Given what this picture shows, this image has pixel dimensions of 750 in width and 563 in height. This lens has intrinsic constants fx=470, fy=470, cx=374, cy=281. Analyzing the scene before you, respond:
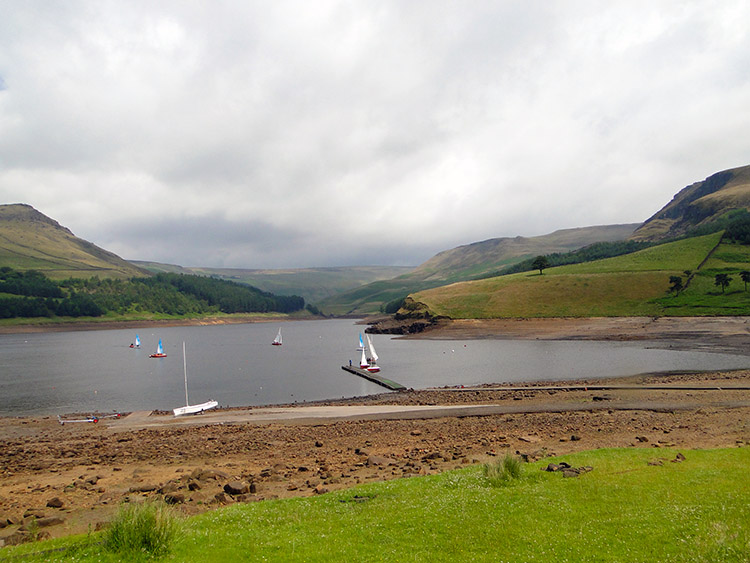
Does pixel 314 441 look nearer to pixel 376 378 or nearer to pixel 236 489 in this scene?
pixel 236 489

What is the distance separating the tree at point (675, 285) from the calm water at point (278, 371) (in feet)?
167

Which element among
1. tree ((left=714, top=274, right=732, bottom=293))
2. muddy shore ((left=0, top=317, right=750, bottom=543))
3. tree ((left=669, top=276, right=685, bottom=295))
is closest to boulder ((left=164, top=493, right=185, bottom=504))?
muddy shore ((left=0, top=317, right=750, bottom=543))

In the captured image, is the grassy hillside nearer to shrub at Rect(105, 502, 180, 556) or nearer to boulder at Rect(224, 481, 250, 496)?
boulder at Rect(224, 481, 250, 496)

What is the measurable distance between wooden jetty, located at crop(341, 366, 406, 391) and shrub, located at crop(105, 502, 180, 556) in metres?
51.3

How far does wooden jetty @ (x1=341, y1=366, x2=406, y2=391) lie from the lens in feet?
205

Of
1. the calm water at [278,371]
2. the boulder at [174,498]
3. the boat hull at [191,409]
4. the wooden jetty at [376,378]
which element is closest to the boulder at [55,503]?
the boulder at [174,498]

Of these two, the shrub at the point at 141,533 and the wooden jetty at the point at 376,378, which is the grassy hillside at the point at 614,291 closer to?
the wooden jetty at the point at 376,378

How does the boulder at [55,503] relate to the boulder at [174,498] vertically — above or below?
below

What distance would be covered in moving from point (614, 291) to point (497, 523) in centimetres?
14906

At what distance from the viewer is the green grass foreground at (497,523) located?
10195 millimetres

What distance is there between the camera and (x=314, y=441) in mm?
29781

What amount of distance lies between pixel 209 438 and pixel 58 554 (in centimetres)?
2288

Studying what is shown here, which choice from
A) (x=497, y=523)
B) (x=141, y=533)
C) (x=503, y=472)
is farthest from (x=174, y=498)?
(x=497, y=523)

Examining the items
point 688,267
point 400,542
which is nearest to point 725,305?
point 688,267
